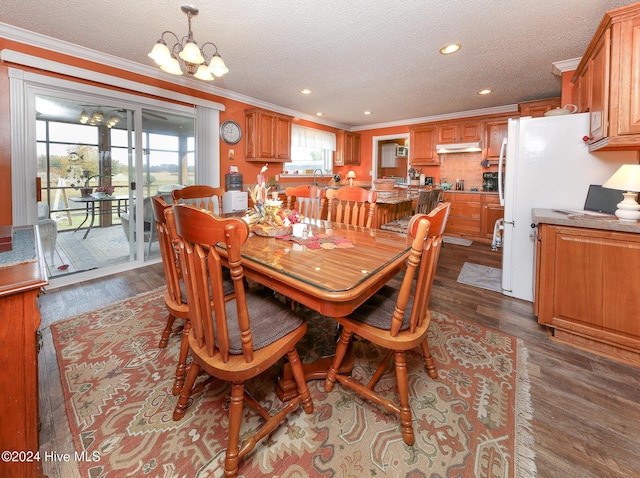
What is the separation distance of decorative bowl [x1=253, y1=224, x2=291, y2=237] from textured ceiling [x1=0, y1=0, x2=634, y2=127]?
5.59 ft

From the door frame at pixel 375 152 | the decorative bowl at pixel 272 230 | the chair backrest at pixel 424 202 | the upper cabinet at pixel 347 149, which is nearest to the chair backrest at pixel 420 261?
the decorative bowl at pixel 272 230

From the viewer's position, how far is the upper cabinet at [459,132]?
526 centimetres

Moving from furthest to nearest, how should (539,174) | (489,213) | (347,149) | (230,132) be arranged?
(347,149)
(489,213)
(230,132)
(539,174)

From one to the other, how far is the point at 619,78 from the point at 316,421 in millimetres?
2776

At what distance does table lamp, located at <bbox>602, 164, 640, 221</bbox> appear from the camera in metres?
1.80

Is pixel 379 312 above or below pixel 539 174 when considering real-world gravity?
below

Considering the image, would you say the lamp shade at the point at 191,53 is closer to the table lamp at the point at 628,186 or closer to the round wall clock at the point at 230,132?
the round wall clock at the point at 230,132

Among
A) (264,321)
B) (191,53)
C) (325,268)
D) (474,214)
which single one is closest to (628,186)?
(325,268)

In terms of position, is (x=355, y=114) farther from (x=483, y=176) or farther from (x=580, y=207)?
(x=580, y=207)

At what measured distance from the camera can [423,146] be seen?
5891 millimetres

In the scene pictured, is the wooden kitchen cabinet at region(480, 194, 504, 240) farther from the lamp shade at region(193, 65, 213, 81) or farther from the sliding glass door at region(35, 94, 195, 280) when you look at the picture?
the sliding glass door at region(35, 94, 195, 280)

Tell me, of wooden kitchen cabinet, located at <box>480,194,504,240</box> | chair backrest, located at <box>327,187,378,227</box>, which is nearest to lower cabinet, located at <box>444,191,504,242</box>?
wooden kitchen cabinet, located at <box>480,194,504,240</box>

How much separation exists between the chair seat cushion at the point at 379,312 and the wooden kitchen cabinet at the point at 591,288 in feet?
4.40

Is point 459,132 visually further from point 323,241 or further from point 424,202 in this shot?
point 323,241
